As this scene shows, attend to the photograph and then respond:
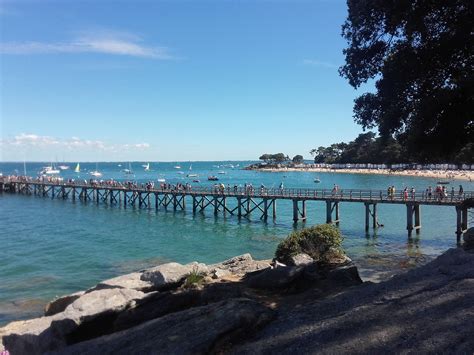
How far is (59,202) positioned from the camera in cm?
6191

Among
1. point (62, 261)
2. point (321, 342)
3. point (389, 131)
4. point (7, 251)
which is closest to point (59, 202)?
point (7, 251)

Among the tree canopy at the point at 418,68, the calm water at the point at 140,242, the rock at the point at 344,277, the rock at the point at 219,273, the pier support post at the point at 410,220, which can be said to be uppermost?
the tree canopy at the point at 418,68

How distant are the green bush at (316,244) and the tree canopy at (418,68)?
3922mm

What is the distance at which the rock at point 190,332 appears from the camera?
7.22 meters

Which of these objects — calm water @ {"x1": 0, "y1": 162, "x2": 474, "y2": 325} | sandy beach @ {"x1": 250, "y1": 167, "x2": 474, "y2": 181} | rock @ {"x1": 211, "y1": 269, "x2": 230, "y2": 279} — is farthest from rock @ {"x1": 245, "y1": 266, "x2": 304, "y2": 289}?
sandy beach @ {"x1": 250, "y1": 167, "x2": 474, "y2": 181}

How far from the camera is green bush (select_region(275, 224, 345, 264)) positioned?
15750 millimetres

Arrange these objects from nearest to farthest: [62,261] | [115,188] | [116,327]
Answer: [116,327], [62,261], [115,188]

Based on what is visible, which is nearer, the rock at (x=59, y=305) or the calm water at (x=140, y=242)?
the rock at (x=59, y=305)

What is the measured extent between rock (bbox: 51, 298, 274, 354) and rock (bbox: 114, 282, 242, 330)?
1.01 metres

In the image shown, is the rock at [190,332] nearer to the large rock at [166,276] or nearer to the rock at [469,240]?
the large rock at [166,276]

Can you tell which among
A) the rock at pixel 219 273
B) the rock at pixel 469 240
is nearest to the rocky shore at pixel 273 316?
the rock at pixel 219 273

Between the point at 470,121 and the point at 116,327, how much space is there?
11607mm

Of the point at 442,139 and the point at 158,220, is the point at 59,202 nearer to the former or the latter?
the point at 158,220

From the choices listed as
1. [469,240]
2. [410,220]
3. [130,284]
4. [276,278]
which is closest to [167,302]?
[130,284]
